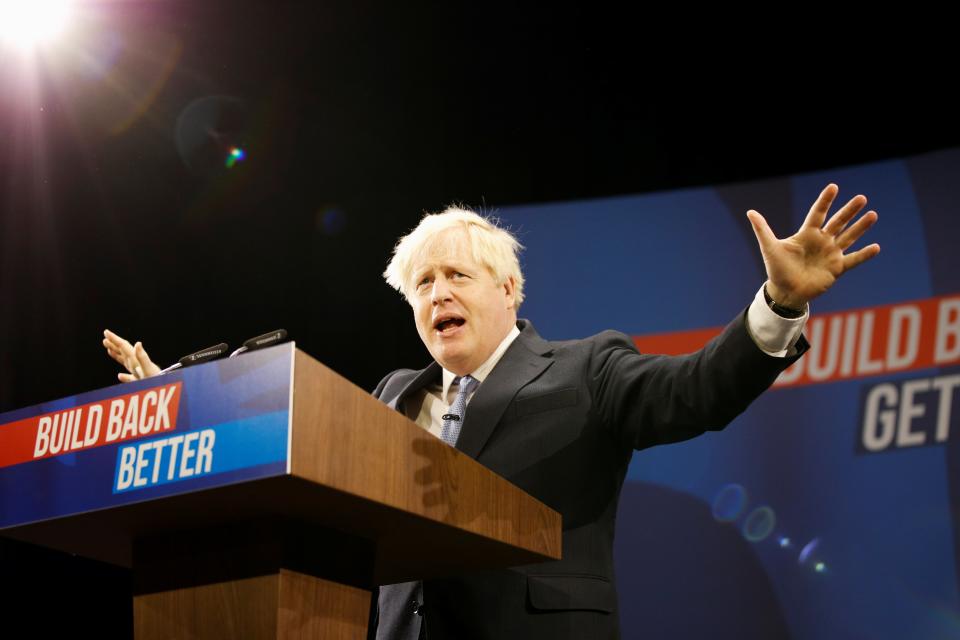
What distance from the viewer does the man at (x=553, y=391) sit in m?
1.49

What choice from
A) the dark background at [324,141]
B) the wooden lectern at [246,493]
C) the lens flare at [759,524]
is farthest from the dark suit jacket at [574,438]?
the dark background at [324,141]

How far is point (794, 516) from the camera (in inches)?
127

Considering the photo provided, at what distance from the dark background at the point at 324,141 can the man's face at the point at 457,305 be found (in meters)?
1.80

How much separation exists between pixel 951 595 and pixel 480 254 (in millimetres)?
1955

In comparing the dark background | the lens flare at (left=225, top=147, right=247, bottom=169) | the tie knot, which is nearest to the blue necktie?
the tie knot

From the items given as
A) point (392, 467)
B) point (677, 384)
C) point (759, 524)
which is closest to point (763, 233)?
point (677, 384)

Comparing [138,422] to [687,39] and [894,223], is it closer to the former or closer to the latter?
[894,223]

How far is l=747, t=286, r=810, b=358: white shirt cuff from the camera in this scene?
148cm

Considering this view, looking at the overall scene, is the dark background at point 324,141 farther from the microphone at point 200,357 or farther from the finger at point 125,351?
the microphone at point 200,357

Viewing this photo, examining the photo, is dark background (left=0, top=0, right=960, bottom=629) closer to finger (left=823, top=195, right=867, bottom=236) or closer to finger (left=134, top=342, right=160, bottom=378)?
finger (left=134, top=342, right=160, bottom=378)

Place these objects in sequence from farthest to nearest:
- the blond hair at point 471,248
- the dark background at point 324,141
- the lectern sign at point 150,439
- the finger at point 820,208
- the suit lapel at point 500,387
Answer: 1. the dark background at point 324,141
2. the blond hair at point 471,248
3. the suit lapel at point 500,387
4. the finger at point 820,208
5. the lectern sign at point 150,439

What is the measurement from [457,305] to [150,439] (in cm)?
110

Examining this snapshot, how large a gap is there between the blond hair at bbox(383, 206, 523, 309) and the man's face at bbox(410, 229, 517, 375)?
0.01 m

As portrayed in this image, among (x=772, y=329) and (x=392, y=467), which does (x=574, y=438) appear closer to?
(x=772, y=329)
